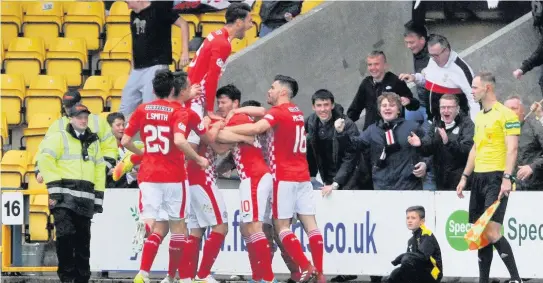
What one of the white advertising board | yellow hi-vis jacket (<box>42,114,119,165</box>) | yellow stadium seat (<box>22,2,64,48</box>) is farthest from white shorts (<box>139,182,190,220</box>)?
yellow stadium seat (<box>22,2,64,48</box>)

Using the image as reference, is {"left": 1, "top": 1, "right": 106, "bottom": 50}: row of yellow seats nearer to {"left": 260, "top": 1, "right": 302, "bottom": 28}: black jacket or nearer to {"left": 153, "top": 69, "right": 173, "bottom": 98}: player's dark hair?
{"left": 260, "top": 1, "right": 302, "bottom": 28}: black jacket

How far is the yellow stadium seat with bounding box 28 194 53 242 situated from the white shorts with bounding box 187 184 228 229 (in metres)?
3.42

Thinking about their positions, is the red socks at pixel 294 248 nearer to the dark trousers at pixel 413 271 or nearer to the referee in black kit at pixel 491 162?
the dark trousers at pixel 413 271

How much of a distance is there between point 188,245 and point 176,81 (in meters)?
1.72

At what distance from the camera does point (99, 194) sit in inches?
663

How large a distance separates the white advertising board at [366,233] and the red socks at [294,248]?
1570mm

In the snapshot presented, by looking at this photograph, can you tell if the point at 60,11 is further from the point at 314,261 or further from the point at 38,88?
the point at 314,261

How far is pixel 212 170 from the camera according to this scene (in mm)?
16031

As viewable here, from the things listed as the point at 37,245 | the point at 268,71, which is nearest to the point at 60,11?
the point at 268,71

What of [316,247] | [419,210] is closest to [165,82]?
[316,247]

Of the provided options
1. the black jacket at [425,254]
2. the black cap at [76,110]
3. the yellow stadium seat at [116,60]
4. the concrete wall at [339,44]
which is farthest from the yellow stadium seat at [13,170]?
the black jacket at [425,254]

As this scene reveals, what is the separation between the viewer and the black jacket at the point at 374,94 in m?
18.1

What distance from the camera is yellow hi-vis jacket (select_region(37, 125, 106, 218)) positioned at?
16.6 meters

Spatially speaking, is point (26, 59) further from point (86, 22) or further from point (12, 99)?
point (86, 22)
